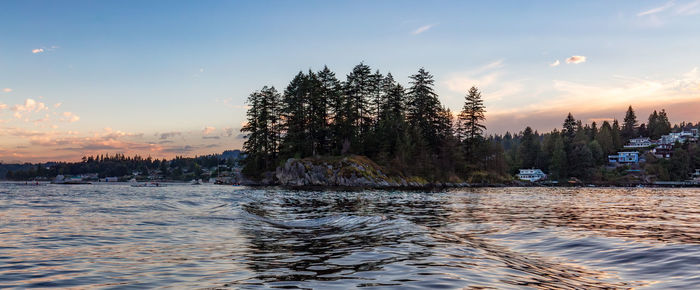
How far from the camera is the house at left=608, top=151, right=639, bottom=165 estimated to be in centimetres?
16262

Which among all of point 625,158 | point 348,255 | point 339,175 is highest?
point 625,158

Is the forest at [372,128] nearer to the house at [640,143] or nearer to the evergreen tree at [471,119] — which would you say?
the evergreen tree at [471,119]

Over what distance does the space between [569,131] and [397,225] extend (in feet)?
610

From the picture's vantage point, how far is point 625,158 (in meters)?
165

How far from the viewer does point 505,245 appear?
11516 mm

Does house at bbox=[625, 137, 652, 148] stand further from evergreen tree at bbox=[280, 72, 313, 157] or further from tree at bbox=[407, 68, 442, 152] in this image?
evergreen tree at bbox=[280, 72, 313, 157]

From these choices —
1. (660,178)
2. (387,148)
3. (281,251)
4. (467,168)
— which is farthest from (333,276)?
(660,178)

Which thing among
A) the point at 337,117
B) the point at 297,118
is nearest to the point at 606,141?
the point at 337,117

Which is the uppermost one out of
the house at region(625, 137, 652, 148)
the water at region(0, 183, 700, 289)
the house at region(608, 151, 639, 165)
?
the house at region(625, 137, 652, 148)

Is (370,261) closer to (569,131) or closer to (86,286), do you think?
(86,286)

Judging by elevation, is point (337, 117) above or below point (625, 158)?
above

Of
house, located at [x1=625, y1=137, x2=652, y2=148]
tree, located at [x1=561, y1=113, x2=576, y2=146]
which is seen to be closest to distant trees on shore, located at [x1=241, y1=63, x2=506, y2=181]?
tree, located at [x1=561, y1=113, x2=576, y2=146]

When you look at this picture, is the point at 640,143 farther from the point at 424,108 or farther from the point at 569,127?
the point at 424,108

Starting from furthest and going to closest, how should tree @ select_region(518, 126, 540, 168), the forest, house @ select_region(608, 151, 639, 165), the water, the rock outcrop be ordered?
tree @ select_region(518, 126, 540, 168), house @ select_region(608, 151, 639, 165), the forest, the rock outcrop, the water
